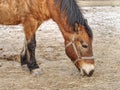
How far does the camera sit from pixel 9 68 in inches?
224

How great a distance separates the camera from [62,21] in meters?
5.14

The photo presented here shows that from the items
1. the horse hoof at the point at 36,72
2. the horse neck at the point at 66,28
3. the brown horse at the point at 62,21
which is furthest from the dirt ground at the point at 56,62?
the horse neck at the point at 66,28

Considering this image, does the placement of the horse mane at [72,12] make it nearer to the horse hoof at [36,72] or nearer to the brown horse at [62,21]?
the brown horse at [62,21]

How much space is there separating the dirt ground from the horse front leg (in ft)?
0.38

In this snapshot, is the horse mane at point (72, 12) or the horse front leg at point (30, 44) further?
the horse front leg at point (30, 44)

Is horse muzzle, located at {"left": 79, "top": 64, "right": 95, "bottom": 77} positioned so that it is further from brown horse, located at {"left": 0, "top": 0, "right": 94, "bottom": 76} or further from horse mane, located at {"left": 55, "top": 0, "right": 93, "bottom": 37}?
horse mane, located at {"left": 55, "top": 0, "right": 93, "bottom": 37}

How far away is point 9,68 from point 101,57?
5.43 ft

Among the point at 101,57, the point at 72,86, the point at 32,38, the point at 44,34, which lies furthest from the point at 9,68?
the point at 44,34

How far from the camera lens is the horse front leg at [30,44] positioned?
17.3 feet

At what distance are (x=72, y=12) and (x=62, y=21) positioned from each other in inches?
8.1

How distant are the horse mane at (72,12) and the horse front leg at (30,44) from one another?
19.1 inches

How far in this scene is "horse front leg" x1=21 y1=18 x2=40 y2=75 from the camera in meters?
5.27

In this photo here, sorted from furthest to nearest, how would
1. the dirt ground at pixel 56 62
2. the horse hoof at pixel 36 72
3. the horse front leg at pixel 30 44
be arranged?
the horse hoof at pixel 36 72 < the horse front leg at pixel 30 44 < the dirt ground at pixel 56 62

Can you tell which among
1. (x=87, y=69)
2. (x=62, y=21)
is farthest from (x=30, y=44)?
(x=87, y=69)
